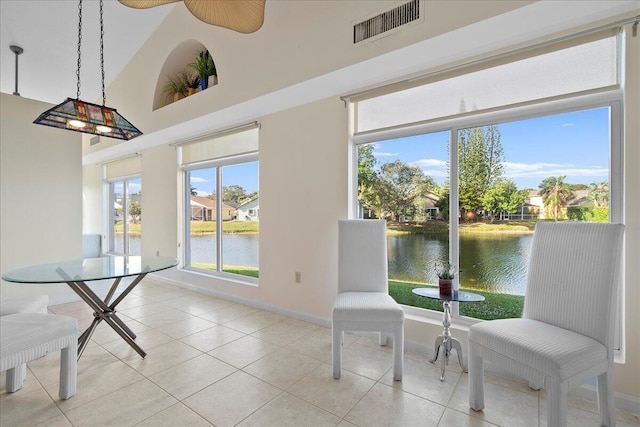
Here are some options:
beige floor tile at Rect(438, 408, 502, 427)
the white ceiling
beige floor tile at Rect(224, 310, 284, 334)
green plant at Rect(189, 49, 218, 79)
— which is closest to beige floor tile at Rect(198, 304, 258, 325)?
beige floor tile at Rect(224, 310, 284, 334)

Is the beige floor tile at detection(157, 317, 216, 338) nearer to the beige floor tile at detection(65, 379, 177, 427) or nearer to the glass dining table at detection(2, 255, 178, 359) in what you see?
the glass dining table at detection(2, 255, 178, 359)

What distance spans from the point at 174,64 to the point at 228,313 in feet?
12.2

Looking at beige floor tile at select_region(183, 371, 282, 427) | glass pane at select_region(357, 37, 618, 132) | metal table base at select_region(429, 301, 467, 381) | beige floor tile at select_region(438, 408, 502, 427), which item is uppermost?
glass pane at select_region(357, 37, 618, 132)

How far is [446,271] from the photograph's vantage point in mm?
2268

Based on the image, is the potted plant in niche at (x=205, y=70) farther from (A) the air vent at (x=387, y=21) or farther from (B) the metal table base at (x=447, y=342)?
(B) the metal table base at (x=447, y=342)

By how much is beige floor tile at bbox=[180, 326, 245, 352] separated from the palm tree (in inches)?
114

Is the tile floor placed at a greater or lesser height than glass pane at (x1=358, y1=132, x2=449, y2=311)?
lesser

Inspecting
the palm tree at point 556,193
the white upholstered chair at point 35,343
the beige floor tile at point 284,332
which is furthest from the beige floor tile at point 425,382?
the white upholstered chair at point 35,343

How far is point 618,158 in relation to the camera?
1.95 metres

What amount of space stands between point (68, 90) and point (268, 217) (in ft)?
15.3

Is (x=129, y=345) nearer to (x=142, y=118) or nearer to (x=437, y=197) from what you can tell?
(x=437, y=197)

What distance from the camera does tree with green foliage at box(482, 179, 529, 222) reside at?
239cm

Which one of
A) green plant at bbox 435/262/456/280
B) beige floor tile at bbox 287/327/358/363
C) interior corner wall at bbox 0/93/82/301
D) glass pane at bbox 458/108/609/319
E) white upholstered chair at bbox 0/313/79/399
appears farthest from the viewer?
interior corner wall at bbox 0/93/82/301

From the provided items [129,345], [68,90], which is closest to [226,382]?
[129,345]
